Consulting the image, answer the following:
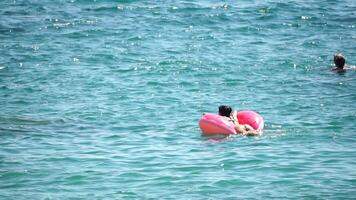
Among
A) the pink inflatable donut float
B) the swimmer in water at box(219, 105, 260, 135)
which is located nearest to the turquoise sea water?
the pink inflatable donut float

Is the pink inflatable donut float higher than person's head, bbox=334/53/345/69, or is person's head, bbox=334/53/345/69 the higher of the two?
person's head, bbox=334/53/345/69

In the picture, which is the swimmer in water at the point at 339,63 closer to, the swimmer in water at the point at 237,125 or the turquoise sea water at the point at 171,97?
the turquoise sea water at the point at 171,97

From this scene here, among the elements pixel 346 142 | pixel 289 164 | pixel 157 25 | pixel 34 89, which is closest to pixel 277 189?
pixel 289 164

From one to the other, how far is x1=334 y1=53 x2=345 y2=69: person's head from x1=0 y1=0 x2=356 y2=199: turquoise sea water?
36 cm

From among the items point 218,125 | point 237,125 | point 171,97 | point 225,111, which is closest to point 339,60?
point 171,97

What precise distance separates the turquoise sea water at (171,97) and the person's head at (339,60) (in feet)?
1.18

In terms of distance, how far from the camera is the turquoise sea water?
45.0 ft

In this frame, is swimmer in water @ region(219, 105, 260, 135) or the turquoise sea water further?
swimmer in water @ region(219, 105, 260, 135)

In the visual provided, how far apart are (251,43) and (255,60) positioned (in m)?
2.54

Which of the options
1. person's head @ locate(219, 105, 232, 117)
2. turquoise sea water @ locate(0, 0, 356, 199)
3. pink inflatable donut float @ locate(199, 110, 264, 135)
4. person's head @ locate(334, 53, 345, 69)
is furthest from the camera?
person's head @ locate(334, 53, 345, 69)

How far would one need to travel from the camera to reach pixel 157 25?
98.2 feet

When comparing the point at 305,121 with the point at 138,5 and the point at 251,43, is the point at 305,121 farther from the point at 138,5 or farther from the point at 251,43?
the point at 138,5

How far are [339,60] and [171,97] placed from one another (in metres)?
5.90

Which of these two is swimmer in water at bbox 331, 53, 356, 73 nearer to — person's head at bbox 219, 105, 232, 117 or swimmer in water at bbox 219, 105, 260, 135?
swimmer in water at bbox 219, 105, 260, 135
